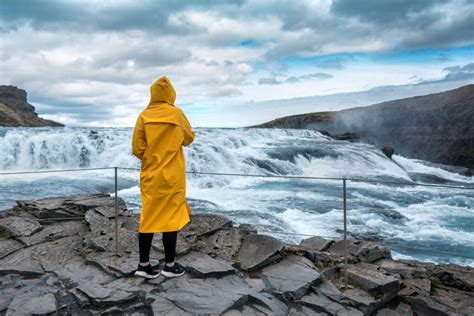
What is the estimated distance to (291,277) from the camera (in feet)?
13.5

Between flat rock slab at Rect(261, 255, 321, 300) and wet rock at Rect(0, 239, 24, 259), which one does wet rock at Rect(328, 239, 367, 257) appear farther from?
wet rock at Rect(0, 239, 24, 259)

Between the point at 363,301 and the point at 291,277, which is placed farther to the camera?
the point at 291,277

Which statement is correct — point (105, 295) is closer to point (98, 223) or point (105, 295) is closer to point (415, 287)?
point (98, 223)

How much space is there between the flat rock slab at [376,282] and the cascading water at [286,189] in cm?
67

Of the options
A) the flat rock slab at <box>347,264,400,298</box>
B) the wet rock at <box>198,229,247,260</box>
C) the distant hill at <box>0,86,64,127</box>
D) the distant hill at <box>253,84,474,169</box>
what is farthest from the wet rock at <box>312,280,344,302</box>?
the distant hill at <box>0,86,64,127</box>

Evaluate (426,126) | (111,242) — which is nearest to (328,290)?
(111,242)

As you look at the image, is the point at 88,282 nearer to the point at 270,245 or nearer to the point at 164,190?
the point at 164,190

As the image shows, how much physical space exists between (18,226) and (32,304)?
2400 millimetres

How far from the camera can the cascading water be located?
399 inches

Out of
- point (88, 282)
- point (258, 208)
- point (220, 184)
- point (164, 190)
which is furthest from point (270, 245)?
point (220, 184)

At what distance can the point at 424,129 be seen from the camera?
4131 cm

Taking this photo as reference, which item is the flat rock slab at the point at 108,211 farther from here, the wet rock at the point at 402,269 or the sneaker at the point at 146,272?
the wet rock at the point at 402,269

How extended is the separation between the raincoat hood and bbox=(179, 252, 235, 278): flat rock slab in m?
1.78

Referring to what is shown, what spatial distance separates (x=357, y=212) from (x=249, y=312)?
934 cm
